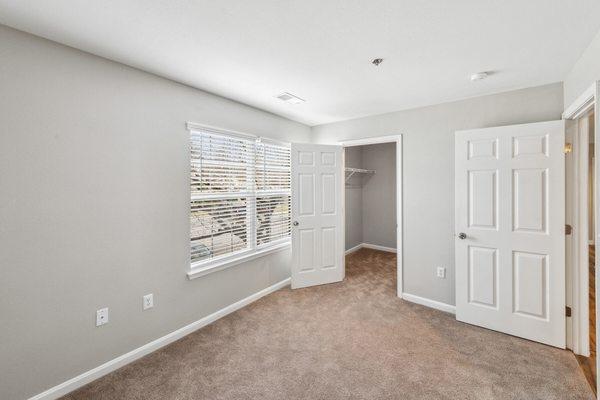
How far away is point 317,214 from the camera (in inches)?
144

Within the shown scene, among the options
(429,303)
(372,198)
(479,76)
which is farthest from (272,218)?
(372,198)

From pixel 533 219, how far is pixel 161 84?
3.57 meters

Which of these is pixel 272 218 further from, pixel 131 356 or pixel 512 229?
pixel 512 229

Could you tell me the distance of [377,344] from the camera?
2297mm

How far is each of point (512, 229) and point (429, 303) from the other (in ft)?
4.05

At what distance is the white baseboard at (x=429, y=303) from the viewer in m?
2.92

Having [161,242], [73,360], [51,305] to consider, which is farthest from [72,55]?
[73,360]

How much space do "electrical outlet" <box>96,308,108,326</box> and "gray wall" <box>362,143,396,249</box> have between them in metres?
4.89

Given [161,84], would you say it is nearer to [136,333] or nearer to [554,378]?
[136,333]

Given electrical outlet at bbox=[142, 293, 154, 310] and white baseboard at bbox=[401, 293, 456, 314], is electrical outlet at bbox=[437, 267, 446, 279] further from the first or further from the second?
electrical outlet at bbox=[142, 293, 154, 310]

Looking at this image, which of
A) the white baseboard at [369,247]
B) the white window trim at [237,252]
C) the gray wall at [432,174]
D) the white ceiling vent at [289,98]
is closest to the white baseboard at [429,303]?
the gray wall at [432,174]

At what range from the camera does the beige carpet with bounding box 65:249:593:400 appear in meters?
1.77

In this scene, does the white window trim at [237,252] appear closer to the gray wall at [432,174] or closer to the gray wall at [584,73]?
the gray wall at [432,174]

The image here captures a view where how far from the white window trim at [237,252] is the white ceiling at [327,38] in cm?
45
